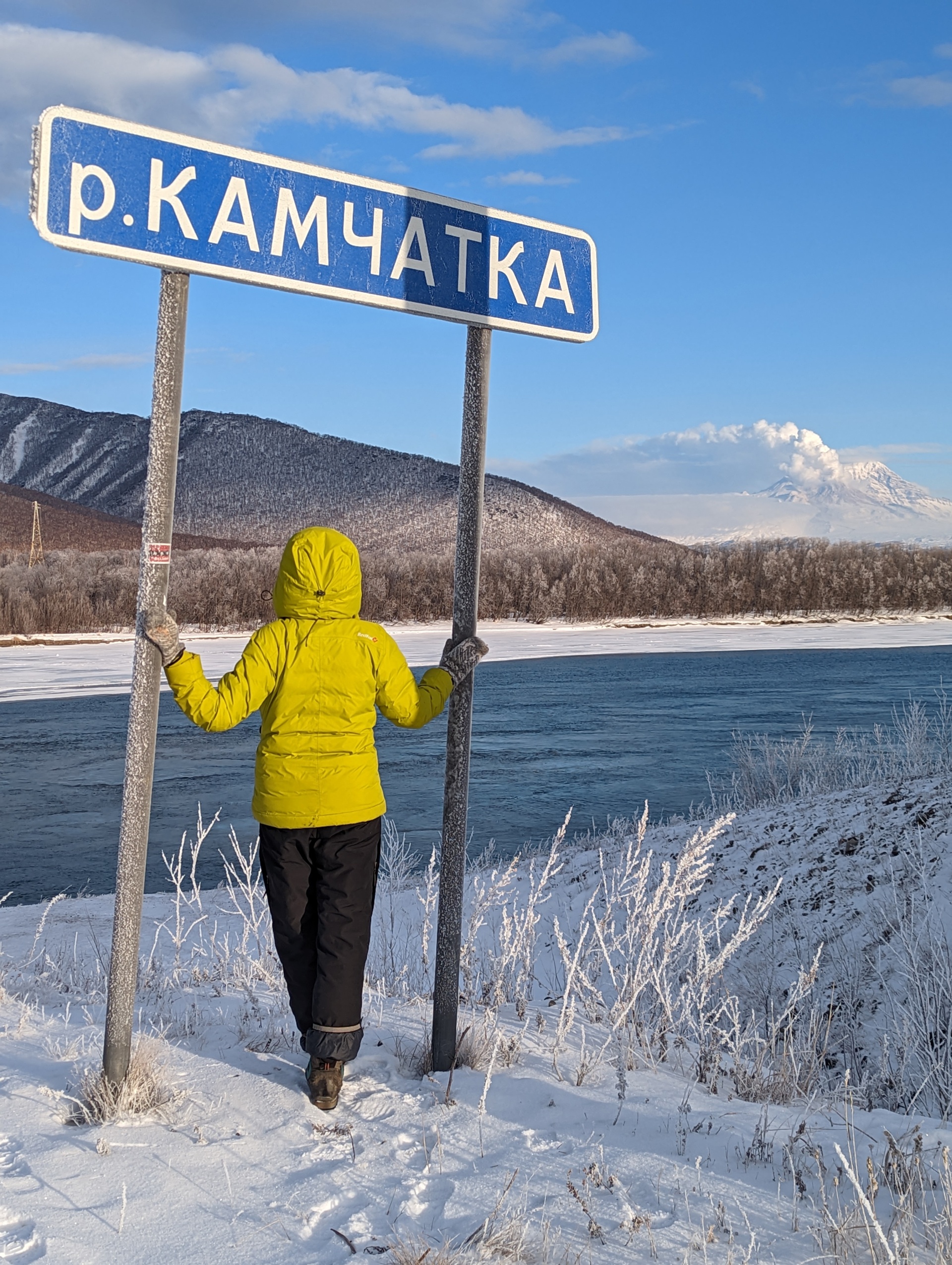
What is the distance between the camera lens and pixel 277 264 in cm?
275

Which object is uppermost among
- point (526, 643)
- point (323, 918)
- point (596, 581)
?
point (596, 581)

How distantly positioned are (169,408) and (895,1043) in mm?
3264

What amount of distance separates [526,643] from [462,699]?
31970 millimetres

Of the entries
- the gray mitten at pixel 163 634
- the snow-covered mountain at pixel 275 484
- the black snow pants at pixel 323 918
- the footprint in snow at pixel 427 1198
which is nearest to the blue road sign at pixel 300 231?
the gray mitten at pixel 163 634

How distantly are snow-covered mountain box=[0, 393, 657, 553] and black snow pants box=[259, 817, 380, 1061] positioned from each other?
92980 mm

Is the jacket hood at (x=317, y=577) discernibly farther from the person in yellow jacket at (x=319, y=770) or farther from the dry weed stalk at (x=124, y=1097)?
the dry weed stalk at (x=124, y=1097)

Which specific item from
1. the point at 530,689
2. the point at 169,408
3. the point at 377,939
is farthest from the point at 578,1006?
the point at 530,689

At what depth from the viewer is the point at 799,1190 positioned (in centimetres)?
242

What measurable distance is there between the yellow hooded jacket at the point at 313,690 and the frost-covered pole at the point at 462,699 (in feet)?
0.89

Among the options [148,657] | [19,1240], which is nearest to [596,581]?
[148,657]

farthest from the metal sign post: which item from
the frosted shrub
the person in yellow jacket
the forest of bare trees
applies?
the forest of bare trees

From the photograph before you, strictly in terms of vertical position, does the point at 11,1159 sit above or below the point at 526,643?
below

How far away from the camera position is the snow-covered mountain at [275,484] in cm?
11488

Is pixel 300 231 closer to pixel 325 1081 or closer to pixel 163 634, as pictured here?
pixel 163 634
